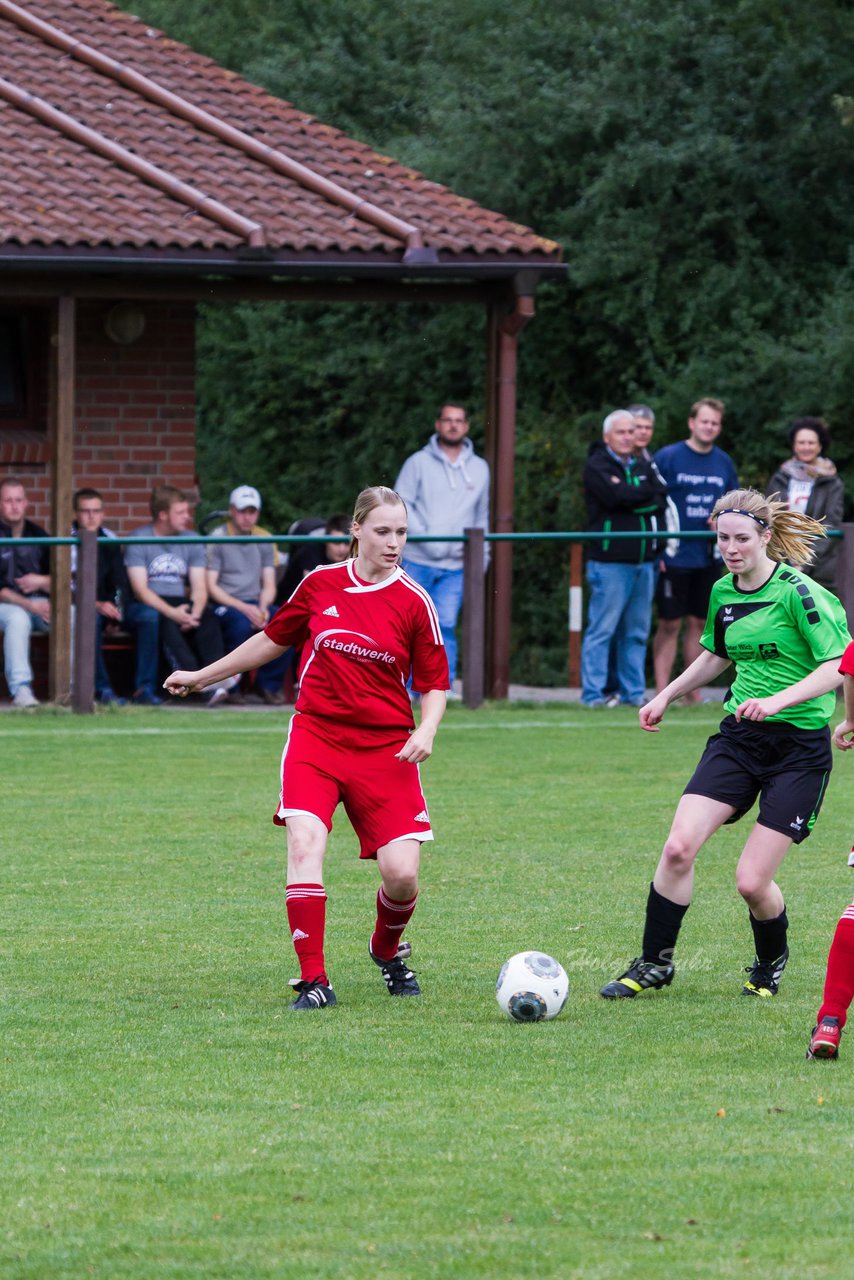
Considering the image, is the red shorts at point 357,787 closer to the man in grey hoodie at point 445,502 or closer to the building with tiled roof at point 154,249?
the man in grey hoodie at point 445,502

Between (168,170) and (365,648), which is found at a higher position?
(168,170)

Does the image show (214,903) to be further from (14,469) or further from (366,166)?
(366,166)

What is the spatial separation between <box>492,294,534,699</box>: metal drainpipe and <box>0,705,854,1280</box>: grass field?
5.59 metres

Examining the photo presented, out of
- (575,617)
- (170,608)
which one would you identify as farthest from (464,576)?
(575,617)

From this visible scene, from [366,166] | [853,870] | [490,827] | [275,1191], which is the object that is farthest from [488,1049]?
[366,166]

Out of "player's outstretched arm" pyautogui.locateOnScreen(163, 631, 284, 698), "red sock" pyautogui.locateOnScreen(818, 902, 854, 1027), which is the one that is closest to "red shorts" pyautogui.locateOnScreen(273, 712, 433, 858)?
"player's outstretched arm" pyautogui.locateOnScreen(163, 631, 284, 698)

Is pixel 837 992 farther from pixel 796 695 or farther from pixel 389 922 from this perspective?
pixel 389 922

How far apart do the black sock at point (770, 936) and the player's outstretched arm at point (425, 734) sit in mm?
1250

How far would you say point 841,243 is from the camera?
2425cm

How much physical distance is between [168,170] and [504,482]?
3700 millimetres

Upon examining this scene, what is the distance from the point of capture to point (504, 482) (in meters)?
17.4

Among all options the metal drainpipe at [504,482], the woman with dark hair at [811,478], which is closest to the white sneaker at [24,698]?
the metal drainpipe at [504,482]

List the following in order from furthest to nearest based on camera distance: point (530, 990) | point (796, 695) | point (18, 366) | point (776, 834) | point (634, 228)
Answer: point (634, 228) < point (18, 366) < point (776, 834) < point (796, 695) < point (530, 990)

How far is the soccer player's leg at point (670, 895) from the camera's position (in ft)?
22.8
